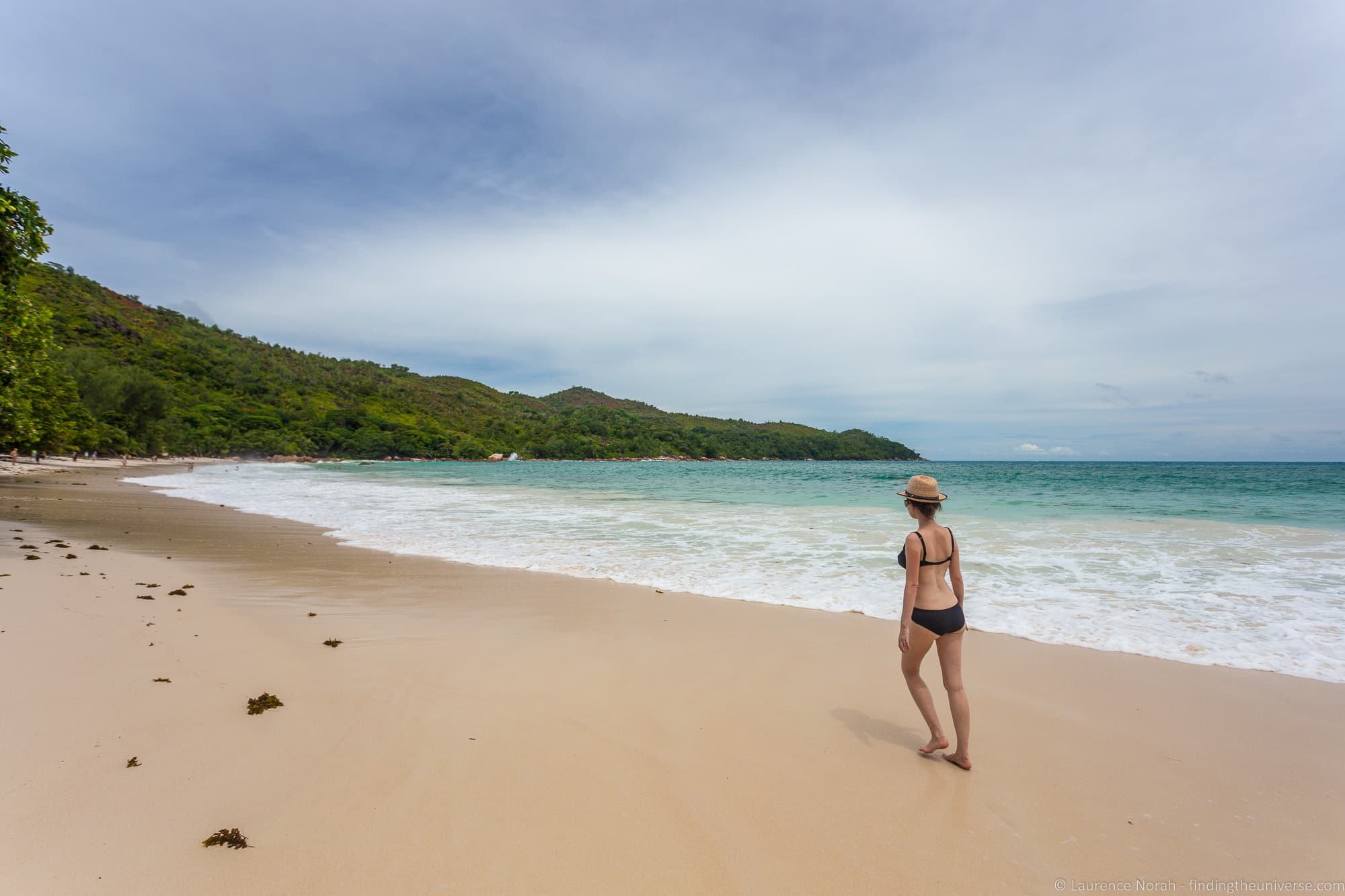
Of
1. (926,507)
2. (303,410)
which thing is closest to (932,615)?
(926,507)

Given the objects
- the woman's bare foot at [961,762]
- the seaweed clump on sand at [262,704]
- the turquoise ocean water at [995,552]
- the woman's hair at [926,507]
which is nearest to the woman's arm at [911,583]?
the woman's hair at [926,507]

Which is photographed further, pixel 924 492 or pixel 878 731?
pixel 878 731

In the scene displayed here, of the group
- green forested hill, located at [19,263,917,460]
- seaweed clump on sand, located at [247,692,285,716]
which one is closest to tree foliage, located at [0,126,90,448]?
green forested hill, located at [19,263,917,460]

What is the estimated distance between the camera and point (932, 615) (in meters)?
3.61

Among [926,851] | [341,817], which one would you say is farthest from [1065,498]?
[341,817]

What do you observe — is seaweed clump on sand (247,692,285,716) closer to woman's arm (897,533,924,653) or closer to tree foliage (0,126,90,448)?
woman's arm (897,533,924,653)

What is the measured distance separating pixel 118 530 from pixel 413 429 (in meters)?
92.7

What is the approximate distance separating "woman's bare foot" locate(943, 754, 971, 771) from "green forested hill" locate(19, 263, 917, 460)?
1421cm

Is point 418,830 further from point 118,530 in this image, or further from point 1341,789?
point 118,530

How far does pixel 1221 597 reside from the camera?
25.6ft

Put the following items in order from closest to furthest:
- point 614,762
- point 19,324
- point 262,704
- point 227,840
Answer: point 227,840
point 614,762
point 262,704
point 19,324

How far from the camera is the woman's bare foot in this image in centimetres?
354

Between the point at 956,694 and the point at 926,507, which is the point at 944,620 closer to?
the point at 956,694

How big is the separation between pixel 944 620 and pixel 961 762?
2.82 feet
